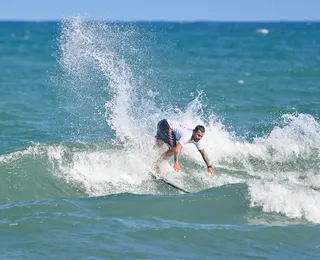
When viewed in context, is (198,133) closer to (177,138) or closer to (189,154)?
(177,138)

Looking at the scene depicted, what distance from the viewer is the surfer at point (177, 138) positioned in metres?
15.2

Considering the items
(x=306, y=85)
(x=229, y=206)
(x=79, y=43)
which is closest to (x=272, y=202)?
(x=229, y=206)

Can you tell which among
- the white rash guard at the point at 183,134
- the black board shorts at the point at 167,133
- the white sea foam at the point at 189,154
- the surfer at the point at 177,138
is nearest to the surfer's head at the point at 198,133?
the surfer at the point at 177,138

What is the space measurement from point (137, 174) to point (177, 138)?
1109 millimetres

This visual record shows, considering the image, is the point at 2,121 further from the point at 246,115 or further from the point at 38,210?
the point at 38,210

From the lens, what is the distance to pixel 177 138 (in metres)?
15.6

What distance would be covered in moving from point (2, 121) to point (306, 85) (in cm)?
1515

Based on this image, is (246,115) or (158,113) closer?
(158,113)

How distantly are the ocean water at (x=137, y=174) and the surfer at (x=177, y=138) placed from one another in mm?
412

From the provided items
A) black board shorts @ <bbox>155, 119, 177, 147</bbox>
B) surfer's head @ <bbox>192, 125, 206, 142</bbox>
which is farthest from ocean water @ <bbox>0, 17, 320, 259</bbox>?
surfer's head @ <bbox>192, 125, 206, 142</bbox>

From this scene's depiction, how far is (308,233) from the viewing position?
12.3 metres

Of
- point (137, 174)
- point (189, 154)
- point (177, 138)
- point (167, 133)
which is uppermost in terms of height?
point (167, 133)

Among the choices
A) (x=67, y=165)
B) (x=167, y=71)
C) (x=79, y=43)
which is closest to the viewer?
(x=67, y=165)

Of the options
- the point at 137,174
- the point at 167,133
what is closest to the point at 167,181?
the point at 137,174
